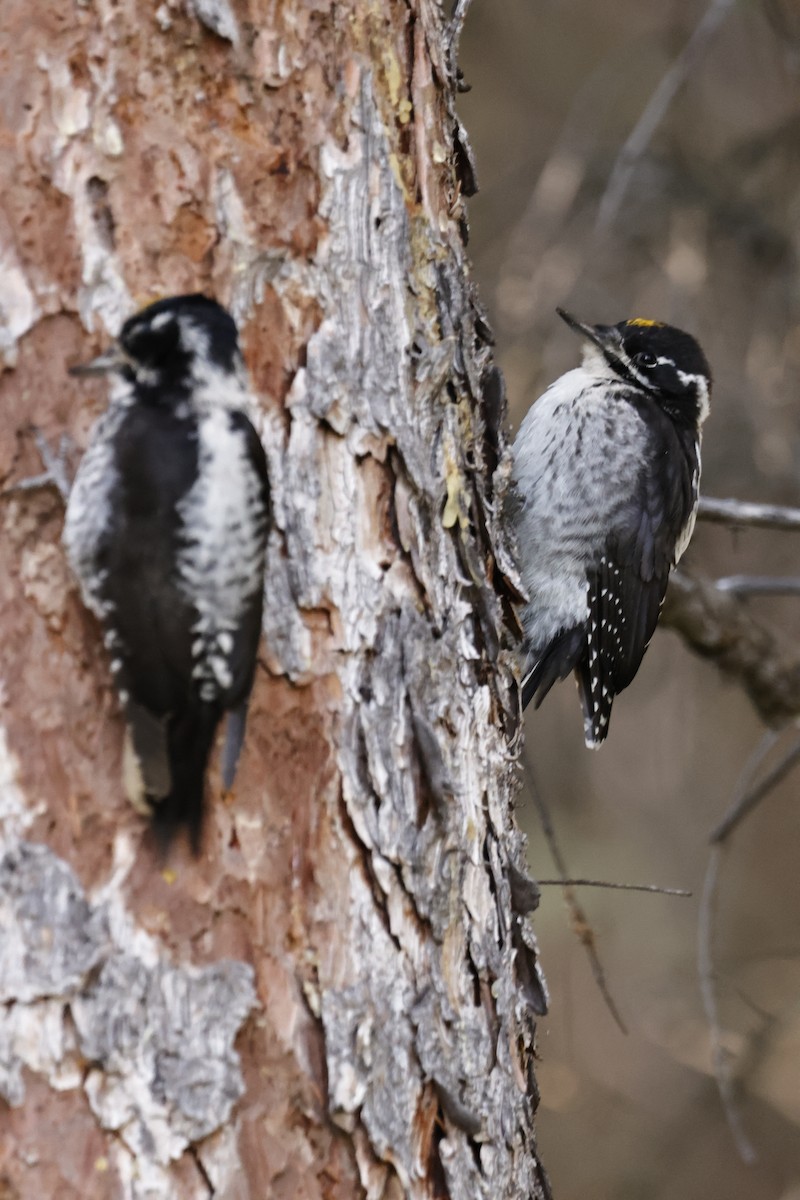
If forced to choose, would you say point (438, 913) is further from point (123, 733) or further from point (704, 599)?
point (704, 599)

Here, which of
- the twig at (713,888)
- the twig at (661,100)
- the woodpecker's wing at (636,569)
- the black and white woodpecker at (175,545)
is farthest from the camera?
the twig at (661,100)

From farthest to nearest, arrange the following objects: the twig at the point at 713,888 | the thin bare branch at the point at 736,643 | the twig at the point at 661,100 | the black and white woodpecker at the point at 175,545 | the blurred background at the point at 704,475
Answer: the blurred background at the point at 704,475 < the twig at the point at 661,100 < the thin bare branch at the point at 736,643 < the twig at the point at 713,888 < the black and white woodpecker at the point at 175,545

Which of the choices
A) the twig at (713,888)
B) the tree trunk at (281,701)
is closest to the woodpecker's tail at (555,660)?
the twig at (713,888)

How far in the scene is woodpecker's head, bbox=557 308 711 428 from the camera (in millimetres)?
3336

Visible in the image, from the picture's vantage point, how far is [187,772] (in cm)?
163

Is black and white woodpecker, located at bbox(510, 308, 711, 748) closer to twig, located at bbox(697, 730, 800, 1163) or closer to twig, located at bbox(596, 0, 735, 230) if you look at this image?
twig, located at bbox(697, 730, 800, 1163)

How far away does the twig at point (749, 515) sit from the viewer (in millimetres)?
3064

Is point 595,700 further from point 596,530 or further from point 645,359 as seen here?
point 645,359

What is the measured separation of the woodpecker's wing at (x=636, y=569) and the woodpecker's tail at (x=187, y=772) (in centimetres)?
163

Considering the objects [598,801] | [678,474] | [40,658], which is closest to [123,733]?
[40,658]

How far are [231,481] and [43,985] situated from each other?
1.98ft

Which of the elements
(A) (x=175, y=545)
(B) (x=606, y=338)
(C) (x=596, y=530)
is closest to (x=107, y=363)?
(A) (x=175, y=545)

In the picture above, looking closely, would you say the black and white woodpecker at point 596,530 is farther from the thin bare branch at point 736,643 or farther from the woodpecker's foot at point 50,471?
the woodpecker's foot at point 50,471

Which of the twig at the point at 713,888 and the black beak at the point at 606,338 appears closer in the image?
the twig at the point at 713,888
